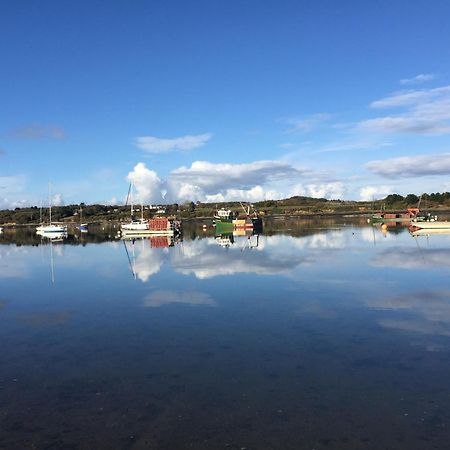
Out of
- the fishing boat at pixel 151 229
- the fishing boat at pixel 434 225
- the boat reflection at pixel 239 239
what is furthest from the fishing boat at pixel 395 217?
the fishing boat at pixel 151 229

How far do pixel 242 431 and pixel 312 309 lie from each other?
12762 mm

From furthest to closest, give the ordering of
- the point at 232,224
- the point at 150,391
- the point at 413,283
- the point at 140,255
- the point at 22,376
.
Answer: the point at 232,224, the point at 140,255, the point at 413,283, the point at 22,376, the point at 150,391

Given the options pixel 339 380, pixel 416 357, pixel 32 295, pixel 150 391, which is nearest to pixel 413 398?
pixel 339 380

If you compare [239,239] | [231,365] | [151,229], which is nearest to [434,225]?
[239,239]

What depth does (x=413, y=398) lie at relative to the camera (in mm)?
12008

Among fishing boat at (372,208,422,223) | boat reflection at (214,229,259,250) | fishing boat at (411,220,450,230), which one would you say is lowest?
boat reflection at (214,229,259,250)

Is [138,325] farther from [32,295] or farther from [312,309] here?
[32,295]

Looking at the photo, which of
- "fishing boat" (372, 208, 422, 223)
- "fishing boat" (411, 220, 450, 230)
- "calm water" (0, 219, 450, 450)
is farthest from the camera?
"fishing boat" (372, 208, 422, 223)

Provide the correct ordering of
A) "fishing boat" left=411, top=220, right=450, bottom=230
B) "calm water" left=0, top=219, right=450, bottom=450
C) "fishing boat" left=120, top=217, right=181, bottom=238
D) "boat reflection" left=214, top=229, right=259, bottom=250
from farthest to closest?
"fishing boat" left=120, top=217, right=181, bottom=238, "fishing boat" left=411, top=220, right=450, bottom=230, "boat reflection" left=214, top=229, right=259, bottom=250, "calm water" left=0, top=219, right=450, bottom=450

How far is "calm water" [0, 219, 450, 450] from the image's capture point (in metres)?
10.6

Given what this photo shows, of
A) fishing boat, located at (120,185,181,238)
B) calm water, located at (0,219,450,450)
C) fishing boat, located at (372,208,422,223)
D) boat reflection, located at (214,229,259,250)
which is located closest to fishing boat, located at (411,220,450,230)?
fishing boat, located at (372,208,422,223)

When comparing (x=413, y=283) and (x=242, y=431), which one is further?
(x=413, y=283)

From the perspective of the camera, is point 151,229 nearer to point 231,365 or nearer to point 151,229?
point 151,229

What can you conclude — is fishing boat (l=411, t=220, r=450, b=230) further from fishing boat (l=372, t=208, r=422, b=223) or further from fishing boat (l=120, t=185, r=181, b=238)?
fishing boat (l=120, t=185, r=181, b=238)
